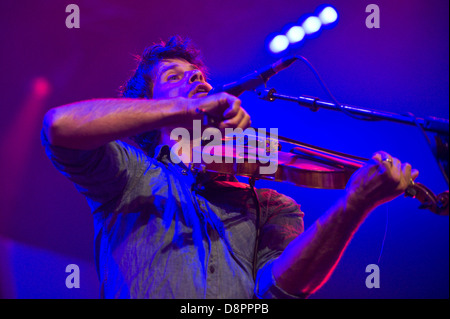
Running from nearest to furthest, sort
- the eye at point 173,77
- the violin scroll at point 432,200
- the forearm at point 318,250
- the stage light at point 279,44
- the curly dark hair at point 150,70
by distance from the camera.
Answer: the violin scroll at point 432,200 → the forearm at point 318,250 → the eye at point 173,77 → the curly dark hair at point 150,70 → the stage light at point 279,44

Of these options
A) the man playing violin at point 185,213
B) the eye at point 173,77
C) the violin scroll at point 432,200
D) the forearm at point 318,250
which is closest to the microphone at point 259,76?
the man playing violin at point 185,213

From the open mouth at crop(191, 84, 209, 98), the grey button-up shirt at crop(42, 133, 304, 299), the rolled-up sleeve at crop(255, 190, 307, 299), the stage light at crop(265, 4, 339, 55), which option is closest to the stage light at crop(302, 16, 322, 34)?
the stage light at crop(265, 4, 339, 55)

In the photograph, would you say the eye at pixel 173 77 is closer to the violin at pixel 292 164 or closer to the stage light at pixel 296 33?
the violin at pixel 292 164

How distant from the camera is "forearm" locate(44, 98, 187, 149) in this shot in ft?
3.91

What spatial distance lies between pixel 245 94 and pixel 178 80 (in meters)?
0.77

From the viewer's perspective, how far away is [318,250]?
136cm

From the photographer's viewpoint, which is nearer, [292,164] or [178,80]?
[292,164]

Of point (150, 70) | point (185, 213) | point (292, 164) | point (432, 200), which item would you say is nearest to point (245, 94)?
point (150, 70)

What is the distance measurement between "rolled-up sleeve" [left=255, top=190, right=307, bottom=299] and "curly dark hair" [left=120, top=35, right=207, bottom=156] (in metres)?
0.83

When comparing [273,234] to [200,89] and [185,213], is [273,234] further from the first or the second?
[200,89]

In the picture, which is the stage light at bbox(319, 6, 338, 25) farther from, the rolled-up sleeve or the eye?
the rolled-up sleeve

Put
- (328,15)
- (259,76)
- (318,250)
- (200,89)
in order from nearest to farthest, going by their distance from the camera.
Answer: (318,250), (259,76), (200,89), (328,15)

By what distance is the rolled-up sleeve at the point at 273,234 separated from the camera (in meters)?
1.49

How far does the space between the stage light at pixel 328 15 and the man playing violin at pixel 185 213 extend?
6.52ft
